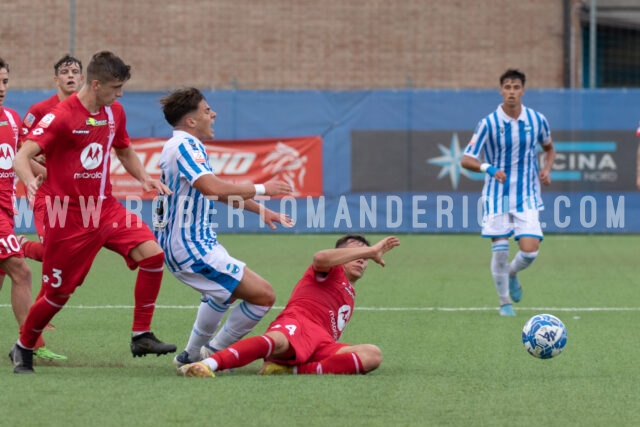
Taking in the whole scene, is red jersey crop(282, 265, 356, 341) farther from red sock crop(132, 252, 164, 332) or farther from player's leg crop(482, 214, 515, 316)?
player's leg crop(482, 214, 515, 316)

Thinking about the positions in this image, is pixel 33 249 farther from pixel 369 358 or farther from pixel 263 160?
pixel 263 160

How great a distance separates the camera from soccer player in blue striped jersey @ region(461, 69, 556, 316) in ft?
34.3

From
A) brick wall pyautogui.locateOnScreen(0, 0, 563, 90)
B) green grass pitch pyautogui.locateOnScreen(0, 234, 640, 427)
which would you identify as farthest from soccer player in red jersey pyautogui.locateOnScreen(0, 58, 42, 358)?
brick wall pyautogui.locateOnScreen(0, 0, 563, 90)

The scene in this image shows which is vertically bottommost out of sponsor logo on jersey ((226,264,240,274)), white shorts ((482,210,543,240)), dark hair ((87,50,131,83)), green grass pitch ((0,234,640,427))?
green grass pitch ((0,234,640,427))

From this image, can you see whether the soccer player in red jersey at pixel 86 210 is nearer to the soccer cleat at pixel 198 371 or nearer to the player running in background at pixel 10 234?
the soccer cleat at pixel 198 371

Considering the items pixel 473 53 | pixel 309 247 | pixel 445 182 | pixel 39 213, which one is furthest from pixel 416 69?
pixel 39 213

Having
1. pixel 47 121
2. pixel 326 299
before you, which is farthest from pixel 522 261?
pixel 47 121

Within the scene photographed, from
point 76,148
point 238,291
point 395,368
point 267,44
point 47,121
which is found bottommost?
point 395,368

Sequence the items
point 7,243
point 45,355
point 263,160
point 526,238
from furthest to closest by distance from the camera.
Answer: point 263,160, point 526,238, point 7,243, point 45,355

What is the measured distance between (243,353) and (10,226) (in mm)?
2442

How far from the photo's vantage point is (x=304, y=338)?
6.72 m

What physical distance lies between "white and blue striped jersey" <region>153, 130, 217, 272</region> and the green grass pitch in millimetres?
729

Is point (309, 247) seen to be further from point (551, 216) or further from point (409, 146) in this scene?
point (551, 216)

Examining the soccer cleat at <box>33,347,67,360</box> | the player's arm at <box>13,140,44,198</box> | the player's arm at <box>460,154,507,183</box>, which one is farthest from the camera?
the player's arm at <box>460,154,507,183</box>
